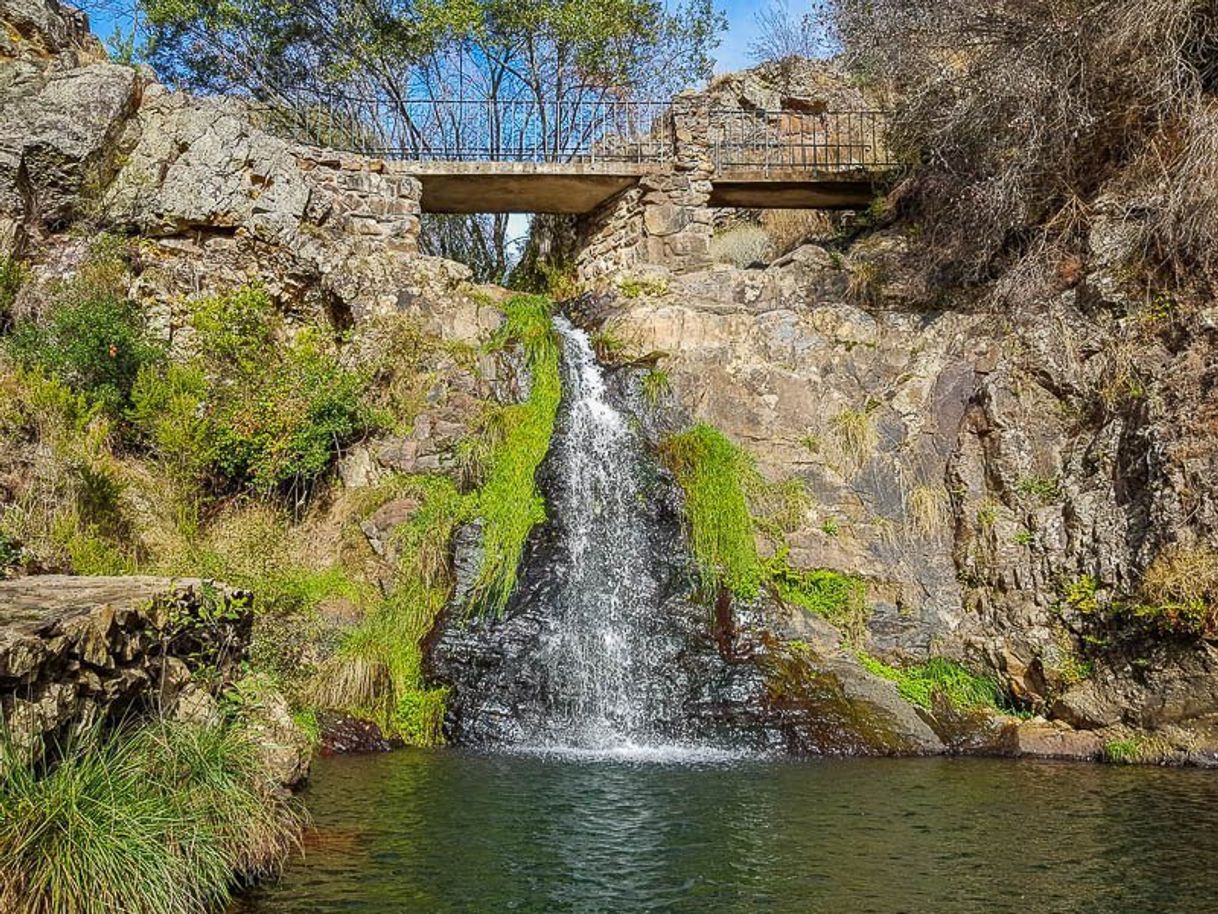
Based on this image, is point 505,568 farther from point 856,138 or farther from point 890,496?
point 856,138

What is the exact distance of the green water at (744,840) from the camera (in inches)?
203

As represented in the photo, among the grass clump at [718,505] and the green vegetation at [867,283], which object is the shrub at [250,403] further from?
the green vegetation at [867,283]

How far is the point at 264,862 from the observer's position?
17.4 feet

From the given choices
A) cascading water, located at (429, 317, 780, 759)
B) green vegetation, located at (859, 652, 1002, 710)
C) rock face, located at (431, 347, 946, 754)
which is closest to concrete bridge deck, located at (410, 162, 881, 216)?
cascading water, located at (429, 317, 780, 759)

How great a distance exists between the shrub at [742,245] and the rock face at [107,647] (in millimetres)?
15837

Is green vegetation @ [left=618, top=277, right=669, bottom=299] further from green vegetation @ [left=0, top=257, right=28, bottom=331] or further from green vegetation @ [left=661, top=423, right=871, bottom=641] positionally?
green vegetation @ [left=0, top=257, right=28, bottom=331]

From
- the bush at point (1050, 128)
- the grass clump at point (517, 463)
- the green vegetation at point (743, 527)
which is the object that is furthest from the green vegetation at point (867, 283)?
the grass clump at point (517, 463)

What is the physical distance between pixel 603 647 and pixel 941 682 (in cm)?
365


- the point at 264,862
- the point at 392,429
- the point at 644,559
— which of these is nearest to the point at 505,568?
the point at 644,559

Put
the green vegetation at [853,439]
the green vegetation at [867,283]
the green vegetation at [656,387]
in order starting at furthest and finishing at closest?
the green vegetation at [867,283], the green vegetation at [656,387], the green vegetation at [853,439]

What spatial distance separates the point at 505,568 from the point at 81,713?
6437 millimetres

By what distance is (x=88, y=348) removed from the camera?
12539 millimetres

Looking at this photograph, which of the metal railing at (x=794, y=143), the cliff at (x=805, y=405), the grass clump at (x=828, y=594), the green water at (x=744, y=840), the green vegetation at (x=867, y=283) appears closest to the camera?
the green water at (x=744, y=840)

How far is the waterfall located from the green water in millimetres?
1214
